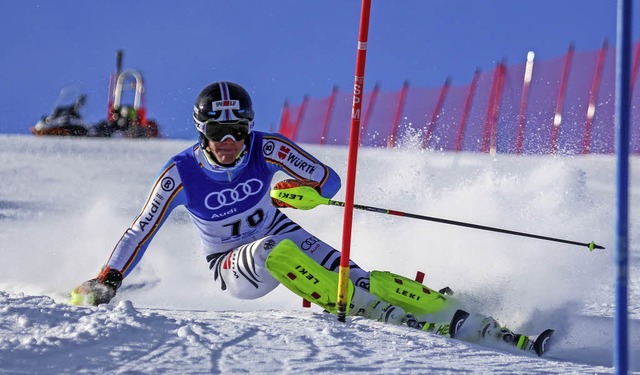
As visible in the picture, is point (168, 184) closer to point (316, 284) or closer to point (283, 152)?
point (283, 152)

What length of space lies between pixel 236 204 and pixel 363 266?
6.31 ft

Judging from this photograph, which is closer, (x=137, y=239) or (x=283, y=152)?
(x=137, y=239)

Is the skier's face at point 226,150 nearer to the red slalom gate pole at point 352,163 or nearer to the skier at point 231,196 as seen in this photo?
the skier at point 231,196

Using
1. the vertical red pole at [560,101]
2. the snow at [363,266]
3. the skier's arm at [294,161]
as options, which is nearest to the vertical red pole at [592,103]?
the vertical red pole at [560,101]

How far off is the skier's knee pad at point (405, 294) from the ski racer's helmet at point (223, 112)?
97cm

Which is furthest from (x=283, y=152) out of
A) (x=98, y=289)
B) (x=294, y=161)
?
(x=98, y=289)

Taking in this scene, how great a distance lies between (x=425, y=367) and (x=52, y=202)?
8.88 m

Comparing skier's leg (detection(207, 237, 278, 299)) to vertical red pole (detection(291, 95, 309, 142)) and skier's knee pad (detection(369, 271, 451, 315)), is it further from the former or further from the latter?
vertical red pole (detection(291, 95, 309, 142))

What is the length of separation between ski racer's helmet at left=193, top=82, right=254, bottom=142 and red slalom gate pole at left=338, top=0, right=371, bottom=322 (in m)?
0.66

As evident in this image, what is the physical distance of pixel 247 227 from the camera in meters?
4.54

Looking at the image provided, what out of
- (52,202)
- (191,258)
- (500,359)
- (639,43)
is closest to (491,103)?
(639,43)

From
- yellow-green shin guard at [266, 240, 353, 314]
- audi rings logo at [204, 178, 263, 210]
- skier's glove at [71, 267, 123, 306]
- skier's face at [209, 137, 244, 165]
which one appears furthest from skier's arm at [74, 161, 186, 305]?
yellow-green shin guard at [266, 240, 353, 314]

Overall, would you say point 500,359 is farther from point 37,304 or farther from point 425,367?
point 37,304

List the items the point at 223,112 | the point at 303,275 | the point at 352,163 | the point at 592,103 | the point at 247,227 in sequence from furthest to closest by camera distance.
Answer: the point at 592,103 → the point at 247,227 → the point at 223,112 → the point at 303,275 → the point at 352,163
